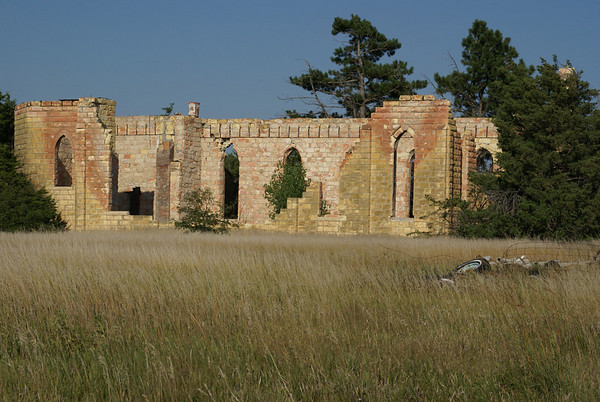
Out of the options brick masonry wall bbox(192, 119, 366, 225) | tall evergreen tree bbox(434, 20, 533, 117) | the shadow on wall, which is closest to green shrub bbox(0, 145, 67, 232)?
brick masonry wall bbox(192, 119, 366, 225)

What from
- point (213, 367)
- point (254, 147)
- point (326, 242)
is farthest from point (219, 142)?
point (213, 367)

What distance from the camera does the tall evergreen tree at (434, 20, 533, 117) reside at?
37.2 meters

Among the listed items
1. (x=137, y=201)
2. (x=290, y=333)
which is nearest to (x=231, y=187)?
(x=137, y=201)

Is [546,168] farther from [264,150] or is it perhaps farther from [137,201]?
[137,201]

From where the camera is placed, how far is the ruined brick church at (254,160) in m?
21.4

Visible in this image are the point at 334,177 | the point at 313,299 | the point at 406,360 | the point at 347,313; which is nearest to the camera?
the point at 406,360

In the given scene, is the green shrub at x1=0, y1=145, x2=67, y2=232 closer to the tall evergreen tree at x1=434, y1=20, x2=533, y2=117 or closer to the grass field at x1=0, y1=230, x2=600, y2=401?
the grass field at x1=0, y1=230, x2=600, y2=401

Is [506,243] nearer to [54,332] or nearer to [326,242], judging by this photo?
[326,242]

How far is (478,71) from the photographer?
122ft

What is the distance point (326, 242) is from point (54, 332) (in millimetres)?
10033

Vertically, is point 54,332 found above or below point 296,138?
below

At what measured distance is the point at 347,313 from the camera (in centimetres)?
740

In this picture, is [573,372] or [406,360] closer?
[573,372]

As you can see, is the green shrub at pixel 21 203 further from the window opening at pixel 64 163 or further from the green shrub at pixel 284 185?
the green shrub at pixel 284 185
